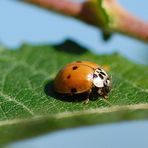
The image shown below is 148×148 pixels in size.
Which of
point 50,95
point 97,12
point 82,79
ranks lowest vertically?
point 50,95

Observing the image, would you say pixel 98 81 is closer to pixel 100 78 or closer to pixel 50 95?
pixel 100 78

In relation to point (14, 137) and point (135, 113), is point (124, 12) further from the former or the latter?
point (14, 137)

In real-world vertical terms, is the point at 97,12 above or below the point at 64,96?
above

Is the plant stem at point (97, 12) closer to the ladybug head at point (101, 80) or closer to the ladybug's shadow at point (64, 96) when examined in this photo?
the ladybug head at point (101, 80)

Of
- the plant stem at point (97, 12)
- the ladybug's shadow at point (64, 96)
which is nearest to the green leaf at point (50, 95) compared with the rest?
the ladybug's shadow at point (64, 96)

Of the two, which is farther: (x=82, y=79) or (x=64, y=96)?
(x=82, y=79)

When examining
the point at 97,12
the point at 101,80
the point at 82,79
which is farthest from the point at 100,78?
the point at 97,12

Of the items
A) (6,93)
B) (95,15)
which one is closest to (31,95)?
(6,93)
